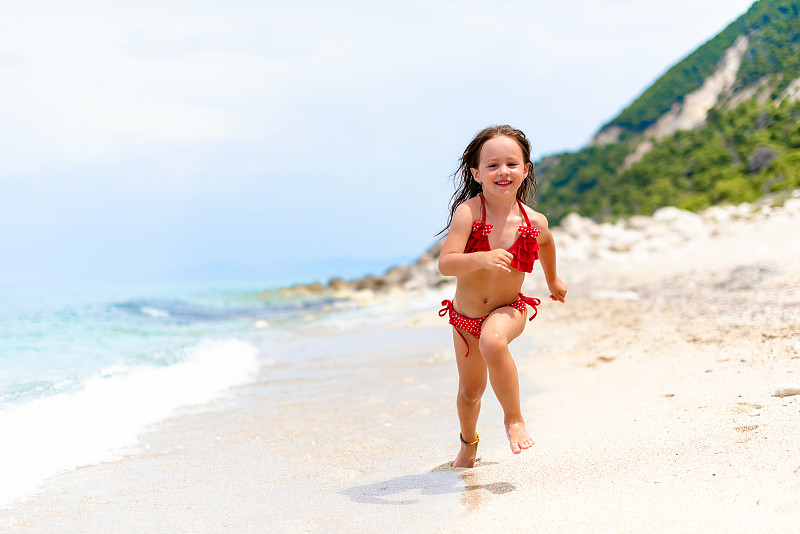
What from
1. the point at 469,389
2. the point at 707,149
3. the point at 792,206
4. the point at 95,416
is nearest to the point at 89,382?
the point at 95,416

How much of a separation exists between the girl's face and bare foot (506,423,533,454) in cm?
112

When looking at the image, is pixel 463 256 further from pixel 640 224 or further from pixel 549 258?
pixel 640 224

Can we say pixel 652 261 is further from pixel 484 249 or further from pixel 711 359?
pixel 484 249

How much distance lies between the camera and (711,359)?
4.64m

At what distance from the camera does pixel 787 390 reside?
3209mm

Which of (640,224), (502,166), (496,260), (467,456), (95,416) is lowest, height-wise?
(467,456)

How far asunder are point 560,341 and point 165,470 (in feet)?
16.0

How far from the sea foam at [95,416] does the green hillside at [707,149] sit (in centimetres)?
2003

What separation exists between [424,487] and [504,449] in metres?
0.73

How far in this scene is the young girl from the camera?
9.78 ft

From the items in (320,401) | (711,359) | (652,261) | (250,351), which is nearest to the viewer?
(711,359)

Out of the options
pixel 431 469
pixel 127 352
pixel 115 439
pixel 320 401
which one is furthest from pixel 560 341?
pixel 127 352

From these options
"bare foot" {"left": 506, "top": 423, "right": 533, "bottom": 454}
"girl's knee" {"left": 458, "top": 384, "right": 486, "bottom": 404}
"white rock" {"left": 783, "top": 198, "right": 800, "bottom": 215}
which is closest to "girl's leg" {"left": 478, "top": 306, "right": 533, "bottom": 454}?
"bare foot" {"left": 506, "top": 423, "right": 533, "bottom": 454}

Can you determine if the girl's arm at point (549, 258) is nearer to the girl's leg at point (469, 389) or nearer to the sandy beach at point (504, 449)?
the girl's leg at point (469, 389)
